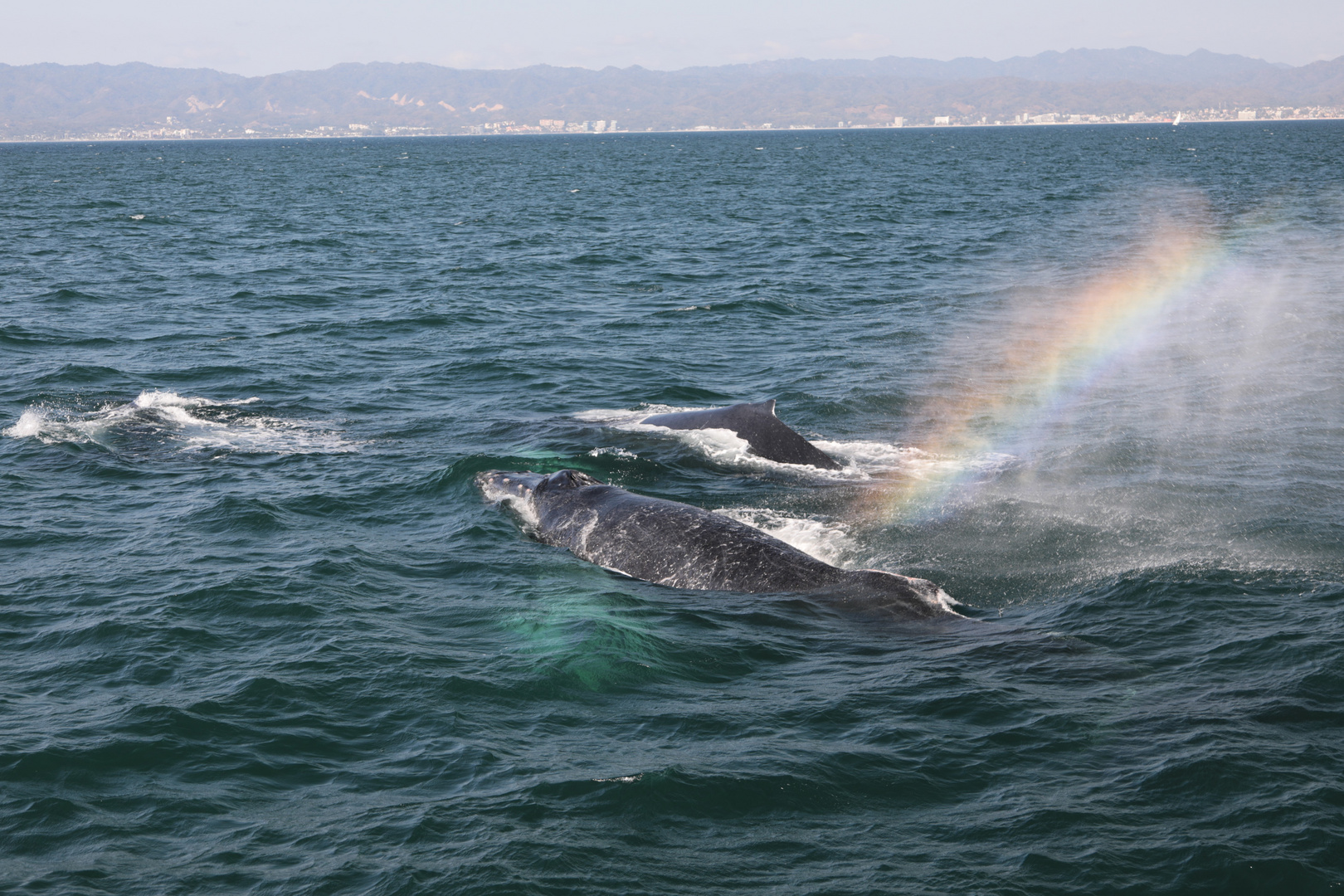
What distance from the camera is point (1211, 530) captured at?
13891 mm

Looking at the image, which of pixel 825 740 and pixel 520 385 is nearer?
pixel 825 740

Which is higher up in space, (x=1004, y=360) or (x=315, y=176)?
(x=315, y=176)

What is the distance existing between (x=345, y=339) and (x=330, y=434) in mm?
10078

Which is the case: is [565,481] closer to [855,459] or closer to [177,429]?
[855,459]

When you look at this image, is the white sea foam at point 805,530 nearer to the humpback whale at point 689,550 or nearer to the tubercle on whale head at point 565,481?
the humpback whale at point 689,550

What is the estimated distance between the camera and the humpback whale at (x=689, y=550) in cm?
1191

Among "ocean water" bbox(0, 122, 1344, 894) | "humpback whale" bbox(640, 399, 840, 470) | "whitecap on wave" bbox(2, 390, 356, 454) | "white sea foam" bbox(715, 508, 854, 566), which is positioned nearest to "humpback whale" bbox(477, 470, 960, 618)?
"ocean water" bbox(0, 122, 1344, 894)

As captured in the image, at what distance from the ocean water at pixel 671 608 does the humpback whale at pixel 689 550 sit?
337mm

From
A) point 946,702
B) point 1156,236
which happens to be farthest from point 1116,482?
point 1156,236

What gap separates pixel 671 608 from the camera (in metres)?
12.2

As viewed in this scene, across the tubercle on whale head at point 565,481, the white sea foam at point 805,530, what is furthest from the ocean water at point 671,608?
the tubercle on whale head at point 565,481

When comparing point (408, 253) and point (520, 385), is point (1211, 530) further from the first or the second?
point (408, 253)

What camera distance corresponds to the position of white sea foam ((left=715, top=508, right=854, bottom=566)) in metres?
14.1

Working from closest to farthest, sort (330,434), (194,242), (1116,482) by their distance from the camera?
(1116,482) → (330,434) → (194,242)
